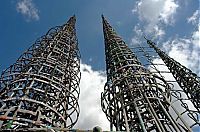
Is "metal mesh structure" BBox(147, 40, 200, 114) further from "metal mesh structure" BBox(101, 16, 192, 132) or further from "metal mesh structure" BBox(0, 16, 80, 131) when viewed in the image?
"metal mesh structure" BBox(0, 16, 80, 131)

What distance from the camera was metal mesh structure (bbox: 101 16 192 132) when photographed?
1892cm

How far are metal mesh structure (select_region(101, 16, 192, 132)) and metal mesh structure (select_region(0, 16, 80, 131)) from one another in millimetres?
4019

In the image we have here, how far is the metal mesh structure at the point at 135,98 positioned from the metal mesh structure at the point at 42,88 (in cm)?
402

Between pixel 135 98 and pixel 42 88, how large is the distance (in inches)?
319

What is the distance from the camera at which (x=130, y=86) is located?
2300 centimetres

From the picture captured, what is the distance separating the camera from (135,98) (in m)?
22.0

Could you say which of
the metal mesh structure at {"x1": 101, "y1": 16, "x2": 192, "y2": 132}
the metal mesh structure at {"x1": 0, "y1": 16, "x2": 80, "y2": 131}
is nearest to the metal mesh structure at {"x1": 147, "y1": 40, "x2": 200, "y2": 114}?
the metal mesh structure at {"x1": 101, "y1": 16, "x2": 192, "y2": 132}

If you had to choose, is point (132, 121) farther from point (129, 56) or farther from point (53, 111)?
point (129, 56)

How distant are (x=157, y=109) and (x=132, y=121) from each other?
6.94 ft

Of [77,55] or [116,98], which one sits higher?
[77,55]

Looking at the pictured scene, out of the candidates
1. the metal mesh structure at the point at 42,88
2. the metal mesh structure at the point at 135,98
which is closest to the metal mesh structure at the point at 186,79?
the metal mesh structure at the point at 135,98

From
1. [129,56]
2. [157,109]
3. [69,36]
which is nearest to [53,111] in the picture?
[157,109]

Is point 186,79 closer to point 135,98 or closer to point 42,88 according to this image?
point 135,98

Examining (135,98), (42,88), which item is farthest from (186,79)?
(42,88)
